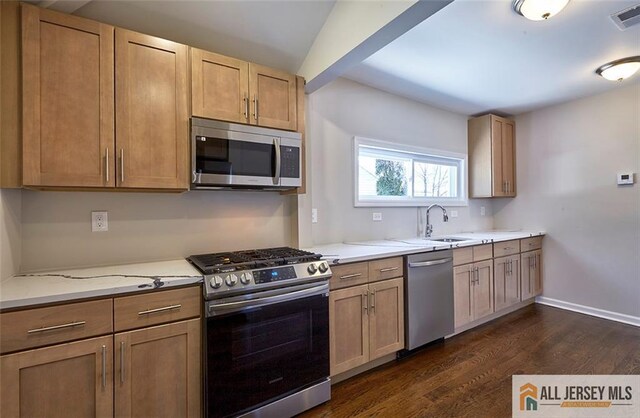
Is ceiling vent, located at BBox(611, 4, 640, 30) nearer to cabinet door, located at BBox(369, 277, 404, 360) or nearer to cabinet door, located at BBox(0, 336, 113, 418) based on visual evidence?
cabinet door, located at BBox(369, 277, 404, 360)

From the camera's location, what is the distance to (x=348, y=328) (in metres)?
2.09

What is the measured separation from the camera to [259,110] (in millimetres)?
2051

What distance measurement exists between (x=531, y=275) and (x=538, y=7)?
3.09 meters

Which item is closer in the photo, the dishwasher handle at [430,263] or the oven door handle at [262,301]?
the oven door handle at [262,301]

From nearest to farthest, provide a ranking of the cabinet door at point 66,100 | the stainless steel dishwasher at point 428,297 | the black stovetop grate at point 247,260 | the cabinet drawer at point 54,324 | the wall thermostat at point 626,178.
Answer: the cabinet drawer at point 54,324 → the cabinet door at point 66,100 → the black stovetop grate at point 247,260 → the stainless steel dishwasher at point 428,297 → the wall thermostat at point 626,178

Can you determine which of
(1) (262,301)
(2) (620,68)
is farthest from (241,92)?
(2) (620,68)

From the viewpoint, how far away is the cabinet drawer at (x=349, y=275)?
2.04m

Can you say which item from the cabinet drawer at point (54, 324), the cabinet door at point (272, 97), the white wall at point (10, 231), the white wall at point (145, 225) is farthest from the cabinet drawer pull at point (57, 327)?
the cabinet door at point (272, 97)

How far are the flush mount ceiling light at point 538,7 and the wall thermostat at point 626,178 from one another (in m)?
2.44

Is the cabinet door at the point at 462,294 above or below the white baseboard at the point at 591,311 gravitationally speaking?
above

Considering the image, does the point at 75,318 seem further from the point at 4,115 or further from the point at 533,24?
the point at 533,24

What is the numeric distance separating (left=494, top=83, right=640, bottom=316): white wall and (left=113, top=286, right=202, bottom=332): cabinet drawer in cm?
426

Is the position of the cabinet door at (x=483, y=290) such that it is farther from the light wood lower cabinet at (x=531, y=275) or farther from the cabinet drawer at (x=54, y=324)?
the cabinet drawer at (x=54, y=324)

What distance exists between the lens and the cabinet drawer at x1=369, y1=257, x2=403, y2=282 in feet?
7.27
